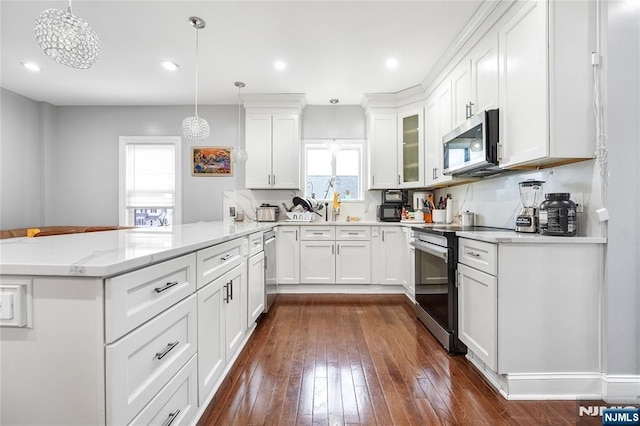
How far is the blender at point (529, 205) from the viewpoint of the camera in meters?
1.93

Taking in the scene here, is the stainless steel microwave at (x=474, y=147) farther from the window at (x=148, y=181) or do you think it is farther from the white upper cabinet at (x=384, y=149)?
the window at (x=148, y=181)

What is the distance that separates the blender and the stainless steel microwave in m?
0.27

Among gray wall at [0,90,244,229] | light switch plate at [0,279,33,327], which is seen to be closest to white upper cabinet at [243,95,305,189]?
gray wall at [0,90,244,229]

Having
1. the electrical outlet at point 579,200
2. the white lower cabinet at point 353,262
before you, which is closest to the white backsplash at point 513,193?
the electrical outlet at point 579,200

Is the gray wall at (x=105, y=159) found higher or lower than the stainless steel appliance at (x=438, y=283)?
higher

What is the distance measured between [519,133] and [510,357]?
1.42 metres

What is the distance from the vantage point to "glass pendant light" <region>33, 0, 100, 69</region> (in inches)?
50.3

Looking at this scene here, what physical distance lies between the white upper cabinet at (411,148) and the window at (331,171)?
0.67 m

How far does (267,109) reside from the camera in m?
4.04

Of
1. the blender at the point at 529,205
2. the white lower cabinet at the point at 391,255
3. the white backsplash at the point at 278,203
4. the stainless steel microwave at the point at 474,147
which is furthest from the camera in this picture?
the white backsplash at the point at 278,203

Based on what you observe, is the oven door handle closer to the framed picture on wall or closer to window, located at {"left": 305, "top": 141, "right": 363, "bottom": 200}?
window, located at {"left": 305, "top": 141, "right": 363, "bottom": 200}

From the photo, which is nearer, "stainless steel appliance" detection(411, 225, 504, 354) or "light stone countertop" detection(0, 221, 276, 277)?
"light stone countertop" detection(0, 221, 276, 277)

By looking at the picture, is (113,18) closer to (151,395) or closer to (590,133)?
(151,395)

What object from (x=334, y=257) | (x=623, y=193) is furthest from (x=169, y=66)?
(x=623, y=193)
